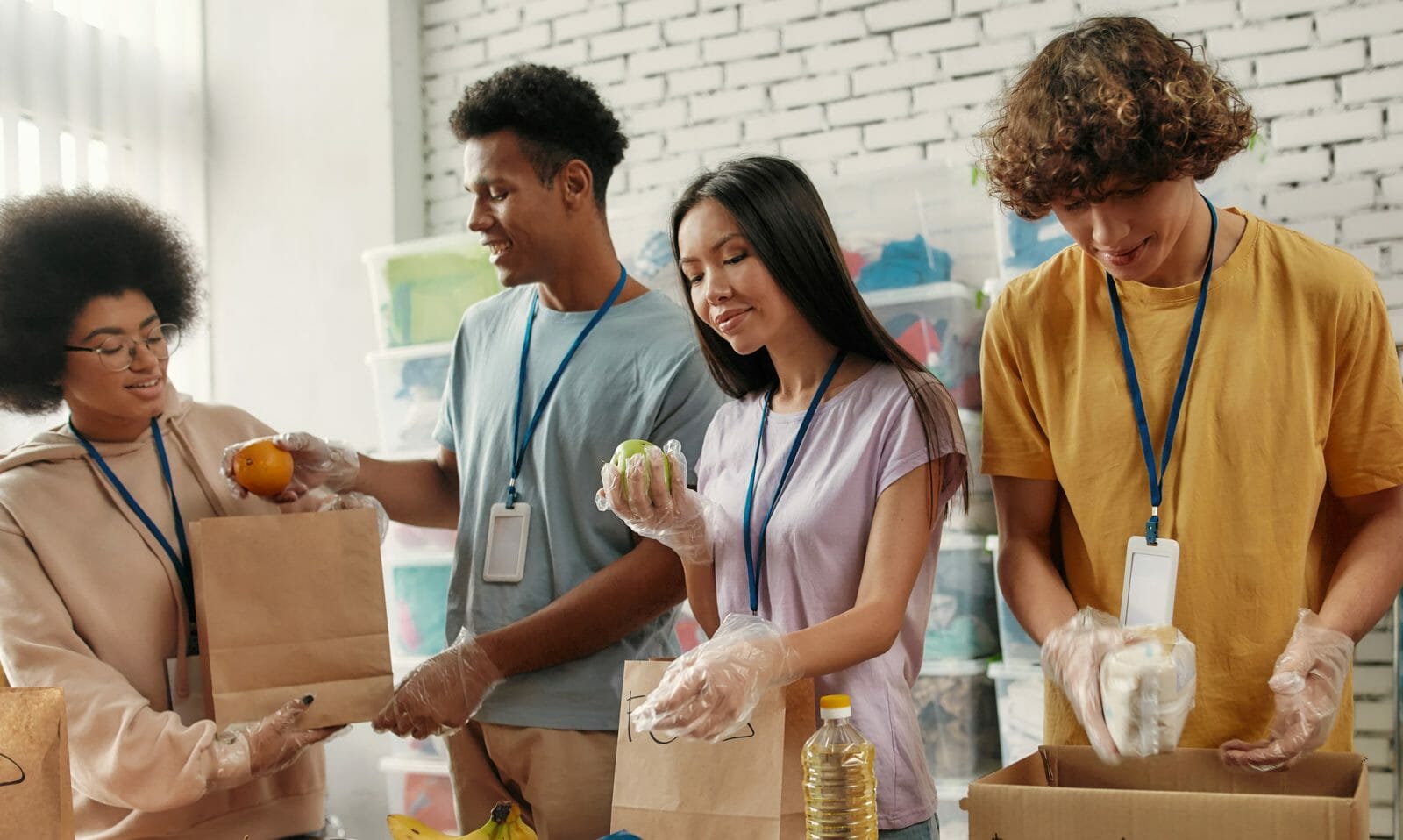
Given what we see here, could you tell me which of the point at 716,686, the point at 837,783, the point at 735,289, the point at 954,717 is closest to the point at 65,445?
the point at 735,289

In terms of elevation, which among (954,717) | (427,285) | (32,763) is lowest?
(954,717)

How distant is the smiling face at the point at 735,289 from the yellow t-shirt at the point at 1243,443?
0.39 m

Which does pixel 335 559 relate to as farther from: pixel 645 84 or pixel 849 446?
pixel 645 84

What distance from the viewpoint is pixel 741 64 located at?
4281mm

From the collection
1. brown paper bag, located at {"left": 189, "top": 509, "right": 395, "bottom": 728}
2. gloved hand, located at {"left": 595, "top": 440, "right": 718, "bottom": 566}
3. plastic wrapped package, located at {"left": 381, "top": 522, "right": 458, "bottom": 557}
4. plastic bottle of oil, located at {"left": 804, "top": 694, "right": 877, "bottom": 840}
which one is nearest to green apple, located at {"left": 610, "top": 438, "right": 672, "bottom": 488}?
gloved hand, located at {"left": 595, "top": 440, "right": 718, "bottom": 566}

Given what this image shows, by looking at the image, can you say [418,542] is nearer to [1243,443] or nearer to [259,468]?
[259,468]

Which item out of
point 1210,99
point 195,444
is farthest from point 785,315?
point 195,444

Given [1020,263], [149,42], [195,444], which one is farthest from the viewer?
[149,42]

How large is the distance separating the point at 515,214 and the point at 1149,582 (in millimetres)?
1207

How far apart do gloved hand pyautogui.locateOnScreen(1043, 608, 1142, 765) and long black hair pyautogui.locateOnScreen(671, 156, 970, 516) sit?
0.77 ft

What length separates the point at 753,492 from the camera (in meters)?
1.66

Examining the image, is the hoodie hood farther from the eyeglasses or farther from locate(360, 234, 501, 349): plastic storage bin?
locate(360, 234, 501, 349): plastic storage bin

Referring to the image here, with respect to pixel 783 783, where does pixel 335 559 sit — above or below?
above

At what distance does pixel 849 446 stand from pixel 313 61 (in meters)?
Result: 3.79
